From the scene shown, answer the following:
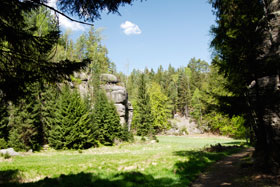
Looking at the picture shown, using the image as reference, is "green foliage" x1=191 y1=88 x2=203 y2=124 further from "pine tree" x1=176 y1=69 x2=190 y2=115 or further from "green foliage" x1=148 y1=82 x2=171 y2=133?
"green foliage" x1=148 y1=82 x2=171 y2=133

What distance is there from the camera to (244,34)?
8.89 m

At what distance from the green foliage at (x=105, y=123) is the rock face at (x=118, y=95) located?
240 inches

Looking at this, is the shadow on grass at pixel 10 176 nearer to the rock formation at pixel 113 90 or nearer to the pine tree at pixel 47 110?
the pine tree at pixel 47 110

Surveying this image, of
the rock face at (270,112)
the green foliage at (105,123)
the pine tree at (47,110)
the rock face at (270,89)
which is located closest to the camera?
the rock face at (270,112)

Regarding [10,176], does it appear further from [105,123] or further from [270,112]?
[105,123]

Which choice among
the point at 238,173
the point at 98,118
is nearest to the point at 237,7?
the point at 238,173

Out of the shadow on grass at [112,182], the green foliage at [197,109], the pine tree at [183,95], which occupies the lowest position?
the shadow on grass at [112,182]

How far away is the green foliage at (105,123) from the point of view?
37.2 meters

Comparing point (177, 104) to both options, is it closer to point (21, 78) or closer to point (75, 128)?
point (75, 128)

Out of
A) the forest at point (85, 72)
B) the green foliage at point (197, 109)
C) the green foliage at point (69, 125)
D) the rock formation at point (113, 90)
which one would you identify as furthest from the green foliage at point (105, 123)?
the green foliage at point (197, 109)

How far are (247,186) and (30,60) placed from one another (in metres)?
8.42

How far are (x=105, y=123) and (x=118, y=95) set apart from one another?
1110 cm

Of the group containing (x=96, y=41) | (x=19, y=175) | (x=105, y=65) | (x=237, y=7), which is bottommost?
(x=19, y=175)

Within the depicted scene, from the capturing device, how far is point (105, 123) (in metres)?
38.6
